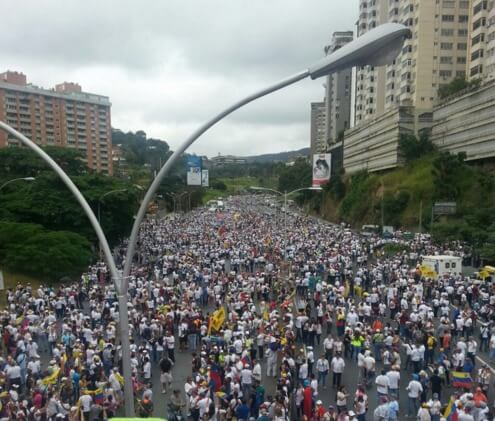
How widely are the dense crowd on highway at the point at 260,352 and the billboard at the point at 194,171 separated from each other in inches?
951

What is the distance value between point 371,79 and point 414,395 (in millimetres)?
78131

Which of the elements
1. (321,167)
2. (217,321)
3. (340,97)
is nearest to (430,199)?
(321,167)

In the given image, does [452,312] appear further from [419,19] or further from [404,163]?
[419,19]

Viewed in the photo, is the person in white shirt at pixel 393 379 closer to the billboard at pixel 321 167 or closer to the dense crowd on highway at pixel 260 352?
the dense crowd on highway at pixel 260 352

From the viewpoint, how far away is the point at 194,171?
49.8 meters

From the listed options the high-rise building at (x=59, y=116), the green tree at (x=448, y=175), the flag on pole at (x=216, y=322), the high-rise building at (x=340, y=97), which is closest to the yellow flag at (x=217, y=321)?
the flag on pole at (x=216, y=322)

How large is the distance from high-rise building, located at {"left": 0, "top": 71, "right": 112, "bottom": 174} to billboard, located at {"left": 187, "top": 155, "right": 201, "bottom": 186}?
162 feet

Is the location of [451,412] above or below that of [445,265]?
below

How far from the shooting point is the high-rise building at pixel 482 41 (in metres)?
50.6

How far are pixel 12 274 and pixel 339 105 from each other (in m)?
105

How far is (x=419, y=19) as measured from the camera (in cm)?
6259

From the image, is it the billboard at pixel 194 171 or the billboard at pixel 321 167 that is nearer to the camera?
the billboard at pixel 194 171

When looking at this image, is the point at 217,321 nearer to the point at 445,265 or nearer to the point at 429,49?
the point at 445,265

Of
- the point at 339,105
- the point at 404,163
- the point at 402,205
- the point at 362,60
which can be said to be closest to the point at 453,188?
the point at 402,205
